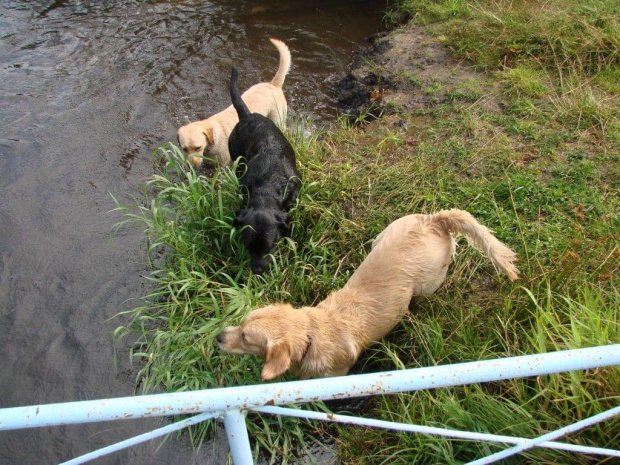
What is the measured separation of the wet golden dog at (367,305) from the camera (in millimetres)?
3037

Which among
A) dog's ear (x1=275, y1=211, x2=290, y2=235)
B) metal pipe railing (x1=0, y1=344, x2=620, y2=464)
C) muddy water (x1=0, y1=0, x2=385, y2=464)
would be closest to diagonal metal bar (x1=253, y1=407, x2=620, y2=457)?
metal pipe railing (x1=0, y1=344, x2=620, y2=464)

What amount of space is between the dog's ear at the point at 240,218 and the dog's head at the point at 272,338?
1.26m

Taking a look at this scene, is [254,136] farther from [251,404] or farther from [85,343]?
[251,404]

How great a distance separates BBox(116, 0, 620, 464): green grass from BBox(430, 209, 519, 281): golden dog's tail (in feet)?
0.82

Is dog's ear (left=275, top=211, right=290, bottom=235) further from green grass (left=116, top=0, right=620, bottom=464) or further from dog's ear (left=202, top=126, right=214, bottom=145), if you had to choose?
dog's ear (left=202, top=126, right=214, bottom=145)

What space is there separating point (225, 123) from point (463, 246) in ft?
10.6

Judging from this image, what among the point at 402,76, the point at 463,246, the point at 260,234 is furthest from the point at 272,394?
the point at 402,76

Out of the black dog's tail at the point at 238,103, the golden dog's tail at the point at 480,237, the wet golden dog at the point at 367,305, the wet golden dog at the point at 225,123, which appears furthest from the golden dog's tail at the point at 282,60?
the golden dog's tail at the point at 480,237

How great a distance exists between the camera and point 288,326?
305 centimetres

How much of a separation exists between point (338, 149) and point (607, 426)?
374 cm

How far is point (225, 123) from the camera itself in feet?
18.9

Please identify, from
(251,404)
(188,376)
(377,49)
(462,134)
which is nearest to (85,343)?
(188,376)

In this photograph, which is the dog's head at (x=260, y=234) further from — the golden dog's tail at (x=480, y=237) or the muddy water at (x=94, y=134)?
the golden dog's tail at (x=480, y=237)

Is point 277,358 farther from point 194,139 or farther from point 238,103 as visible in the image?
point 238,103
